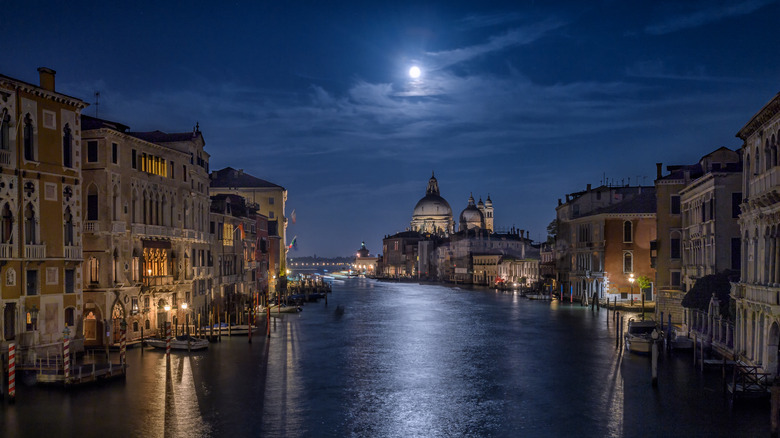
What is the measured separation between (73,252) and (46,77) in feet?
23.7

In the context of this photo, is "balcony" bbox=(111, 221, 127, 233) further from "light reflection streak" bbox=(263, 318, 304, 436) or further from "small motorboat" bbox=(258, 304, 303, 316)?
"small motorboat" bbox=(258, 304, 303, 316)

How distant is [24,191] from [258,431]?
1442 centimetres

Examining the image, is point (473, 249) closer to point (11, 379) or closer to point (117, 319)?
point (117, 319)

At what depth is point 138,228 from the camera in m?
35.8

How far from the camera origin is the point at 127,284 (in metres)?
34.8

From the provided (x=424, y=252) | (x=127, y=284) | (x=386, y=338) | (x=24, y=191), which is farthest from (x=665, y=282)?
(x=424, y=252)

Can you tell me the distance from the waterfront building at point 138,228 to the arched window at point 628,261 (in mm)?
37708

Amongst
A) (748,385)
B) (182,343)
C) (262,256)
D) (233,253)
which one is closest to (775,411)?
(748,385)

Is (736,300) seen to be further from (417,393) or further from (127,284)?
(127,284)

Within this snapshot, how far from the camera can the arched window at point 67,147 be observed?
99.5 feet

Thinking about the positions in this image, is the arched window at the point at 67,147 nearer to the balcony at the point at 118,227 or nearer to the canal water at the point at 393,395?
the balcony at the point at 118,227

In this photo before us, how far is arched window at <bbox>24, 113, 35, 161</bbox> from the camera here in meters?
28.4

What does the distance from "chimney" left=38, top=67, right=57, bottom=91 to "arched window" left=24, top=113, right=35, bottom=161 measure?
2378 mm

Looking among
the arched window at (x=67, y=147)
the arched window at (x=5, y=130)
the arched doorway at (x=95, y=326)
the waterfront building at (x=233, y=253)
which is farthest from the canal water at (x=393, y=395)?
the waterfront building at (x=233, y=253)
